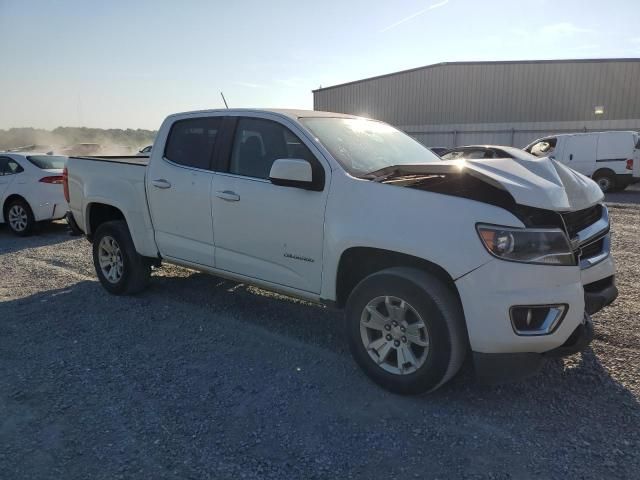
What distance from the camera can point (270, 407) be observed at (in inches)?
123

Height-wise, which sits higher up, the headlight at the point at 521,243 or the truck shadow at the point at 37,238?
the headlight at the point at 521,243

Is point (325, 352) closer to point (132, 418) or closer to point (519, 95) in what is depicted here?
point (132, 418)

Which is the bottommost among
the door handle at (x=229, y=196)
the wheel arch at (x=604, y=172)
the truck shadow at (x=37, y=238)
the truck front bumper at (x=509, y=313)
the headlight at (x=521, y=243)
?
the truck shadow at (x=37, y=238)

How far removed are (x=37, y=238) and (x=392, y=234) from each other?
7958 mm

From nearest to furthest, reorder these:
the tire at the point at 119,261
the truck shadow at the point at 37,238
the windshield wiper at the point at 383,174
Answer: the windshield wiper at the point at 383,174 → the tire at the point at 119,261 → the truck shadow at the point at 37,238

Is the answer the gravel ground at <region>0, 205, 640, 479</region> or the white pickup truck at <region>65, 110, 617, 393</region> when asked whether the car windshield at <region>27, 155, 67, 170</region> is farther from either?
the white pickup truck at <region>65, 110, 617, 393</region>

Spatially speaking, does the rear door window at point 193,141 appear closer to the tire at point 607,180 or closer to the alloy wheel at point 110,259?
the alloy wheel at point 110,259

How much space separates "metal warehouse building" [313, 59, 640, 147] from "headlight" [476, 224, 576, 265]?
27.2 meters

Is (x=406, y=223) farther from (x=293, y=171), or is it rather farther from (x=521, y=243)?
(x=293, y=171)

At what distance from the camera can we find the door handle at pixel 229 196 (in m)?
4.03

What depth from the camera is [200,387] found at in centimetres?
338

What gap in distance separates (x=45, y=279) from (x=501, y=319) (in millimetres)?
5553

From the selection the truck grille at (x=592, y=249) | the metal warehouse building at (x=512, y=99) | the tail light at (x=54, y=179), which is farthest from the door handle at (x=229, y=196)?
the metal warehouse building at (x=512, y=99)

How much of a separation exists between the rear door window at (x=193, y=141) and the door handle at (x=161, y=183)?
0.22m
